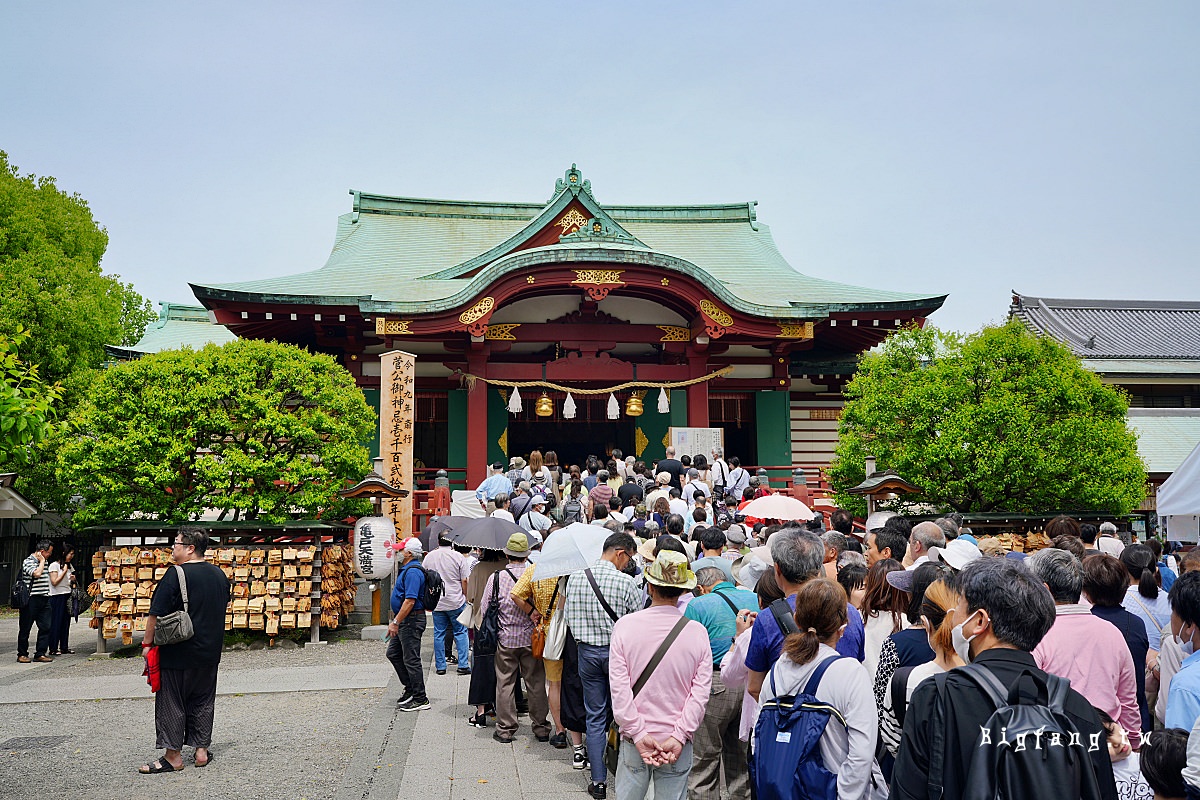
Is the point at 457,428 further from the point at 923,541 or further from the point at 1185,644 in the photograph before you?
the point at 1185,644

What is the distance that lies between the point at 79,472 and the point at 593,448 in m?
13.0

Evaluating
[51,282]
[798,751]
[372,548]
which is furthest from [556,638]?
[51,282]

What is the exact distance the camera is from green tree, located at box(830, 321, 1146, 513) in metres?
12.7

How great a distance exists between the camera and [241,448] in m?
12.4

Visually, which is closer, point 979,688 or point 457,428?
point 979,688

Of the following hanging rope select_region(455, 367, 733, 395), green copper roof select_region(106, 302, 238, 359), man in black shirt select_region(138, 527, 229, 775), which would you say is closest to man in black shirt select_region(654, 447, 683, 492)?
hanging rope select_region(455, 367, 733, 395)

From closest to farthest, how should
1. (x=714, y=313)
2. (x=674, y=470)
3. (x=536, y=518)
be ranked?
(x=536, y=518) → (x=674, y=470) → (x=714, y=313)

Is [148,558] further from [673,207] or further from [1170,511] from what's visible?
[673,207]

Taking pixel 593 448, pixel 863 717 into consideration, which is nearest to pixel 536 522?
pixel 863 717

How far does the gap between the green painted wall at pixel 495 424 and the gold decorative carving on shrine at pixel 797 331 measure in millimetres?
5840

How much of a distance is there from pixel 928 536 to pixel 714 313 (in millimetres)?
11677

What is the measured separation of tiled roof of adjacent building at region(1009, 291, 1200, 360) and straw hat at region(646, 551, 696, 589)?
942 inches

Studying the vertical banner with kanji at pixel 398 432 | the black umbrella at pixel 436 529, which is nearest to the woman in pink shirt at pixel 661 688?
the black umbrella at pixel 436 529

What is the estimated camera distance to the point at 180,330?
22.8 m
